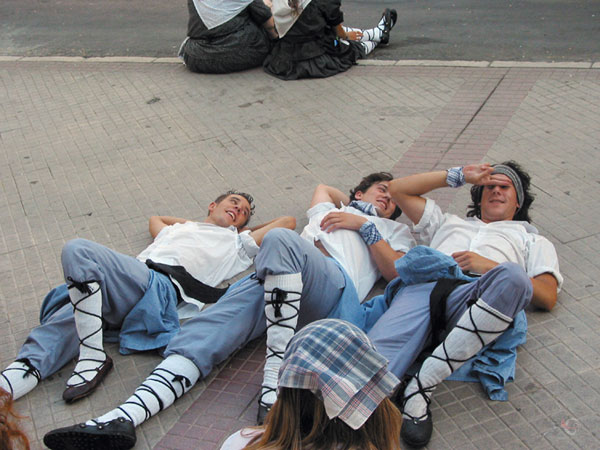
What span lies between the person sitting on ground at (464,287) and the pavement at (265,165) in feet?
0.76

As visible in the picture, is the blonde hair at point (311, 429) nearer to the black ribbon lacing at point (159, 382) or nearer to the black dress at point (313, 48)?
the black ribbon lacing at point (159, 382)

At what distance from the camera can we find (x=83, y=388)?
3615 millimetres

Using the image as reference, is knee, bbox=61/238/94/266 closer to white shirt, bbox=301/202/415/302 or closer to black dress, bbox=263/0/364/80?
white shirt, bbox=301/202/415/302

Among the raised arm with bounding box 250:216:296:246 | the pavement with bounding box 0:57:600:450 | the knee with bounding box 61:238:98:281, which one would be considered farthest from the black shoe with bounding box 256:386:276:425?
the raised arm with bounding box 250:216:296:246

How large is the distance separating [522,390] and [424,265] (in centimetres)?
79

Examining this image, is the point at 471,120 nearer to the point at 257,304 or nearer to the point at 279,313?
the point at 257,304

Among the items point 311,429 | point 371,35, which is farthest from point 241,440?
point 371,35

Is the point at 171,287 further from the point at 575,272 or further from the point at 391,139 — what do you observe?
the point at 391,139

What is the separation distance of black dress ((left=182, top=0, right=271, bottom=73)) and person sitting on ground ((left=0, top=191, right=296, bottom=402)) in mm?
4336

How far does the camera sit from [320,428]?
84.7 inches

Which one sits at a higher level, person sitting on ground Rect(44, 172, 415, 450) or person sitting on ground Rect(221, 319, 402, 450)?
person sitting on ground Rect(221, 319, 402, 450)

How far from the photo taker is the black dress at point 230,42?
8.47m

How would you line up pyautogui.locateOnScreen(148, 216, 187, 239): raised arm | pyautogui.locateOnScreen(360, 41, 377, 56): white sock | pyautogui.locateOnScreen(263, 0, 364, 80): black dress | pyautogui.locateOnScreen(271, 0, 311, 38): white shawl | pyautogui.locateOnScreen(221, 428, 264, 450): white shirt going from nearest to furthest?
pyautogui.locateOnScreen(221, 428, 264, 450): white shirt → pyautogui.locateOnScreen(148, 216, 187, 239): raised arm → pyautogui.locateOnScreen(271, 0, 311, 38): white shawl → pyautogui.locateOnScreen(263, 0, 364, 80): black dress → pyautogui.locateOnScreen(360, 41, 377, 56): white sock

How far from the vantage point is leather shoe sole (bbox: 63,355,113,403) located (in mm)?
3584
